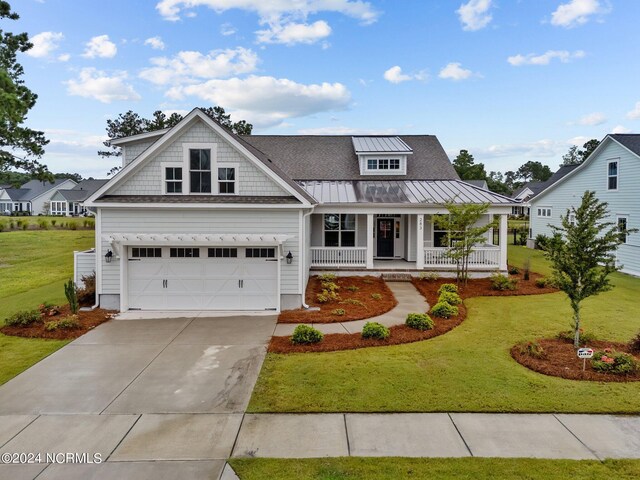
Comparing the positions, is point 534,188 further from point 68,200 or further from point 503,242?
point 68,200

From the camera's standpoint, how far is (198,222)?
1377cm

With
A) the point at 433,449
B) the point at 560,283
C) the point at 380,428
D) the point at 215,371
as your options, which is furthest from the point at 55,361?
the point at 560,283

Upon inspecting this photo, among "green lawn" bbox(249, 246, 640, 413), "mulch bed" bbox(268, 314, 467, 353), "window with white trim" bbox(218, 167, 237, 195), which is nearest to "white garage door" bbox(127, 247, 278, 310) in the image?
"window with white trim" bbox(218, 167, 237, 195)

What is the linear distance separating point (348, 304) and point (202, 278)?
513 cm

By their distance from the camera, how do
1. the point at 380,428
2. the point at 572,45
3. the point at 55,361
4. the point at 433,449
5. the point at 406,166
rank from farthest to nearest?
the point at 406,166
the point at 572,45
the point at 55,361
the point at 380,428
the point at 433,449

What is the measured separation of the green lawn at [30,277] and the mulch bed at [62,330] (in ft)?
0.95

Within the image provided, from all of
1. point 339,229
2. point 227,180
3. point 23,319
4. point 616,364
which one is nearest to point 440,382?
point 616,364

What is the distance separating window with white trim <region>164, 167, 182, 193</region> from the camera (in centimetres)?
1380

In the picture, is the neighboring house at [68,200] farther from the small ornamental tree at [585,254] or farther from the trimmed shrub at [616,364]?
the trimmed shrub at [616,364]

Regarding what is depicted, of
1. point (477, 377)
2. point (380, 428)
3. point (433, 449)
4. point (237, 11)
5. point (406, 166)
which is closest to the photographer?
point (433, 449)

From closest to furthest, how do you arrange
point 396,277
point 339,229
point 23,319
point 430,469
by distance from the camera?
point 430,469
point 23,319
point 396,277
point 339,229

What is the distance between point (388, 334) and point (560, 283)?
4465 millimetres

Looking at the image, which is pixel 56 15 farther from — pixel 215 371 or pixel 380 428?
pixel 380 428

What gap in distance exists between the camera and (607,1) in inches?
637
